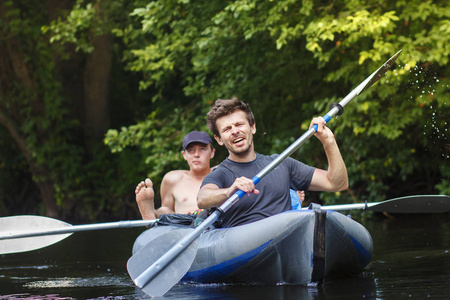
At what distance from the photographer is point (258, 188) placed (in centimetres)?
429

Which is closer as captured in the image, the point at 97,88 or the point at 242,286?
the point at 242,286

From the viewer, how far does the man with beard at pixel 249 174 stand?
4.23 metres

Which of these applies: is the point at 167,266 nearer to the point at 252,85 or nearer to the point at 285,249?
the point at 285,249

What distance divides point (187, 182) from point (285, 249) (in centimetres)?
188

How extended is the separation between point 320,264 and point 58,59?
9861 mm

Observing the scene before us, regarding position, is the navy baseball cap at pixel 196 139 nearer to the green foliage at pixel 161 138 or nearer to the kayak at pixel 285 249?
the kayak at pixel 285 249

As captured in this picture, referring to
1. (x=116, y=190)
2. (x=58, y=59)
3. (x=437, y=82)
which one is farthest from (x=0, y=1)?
(x=437, y=82)

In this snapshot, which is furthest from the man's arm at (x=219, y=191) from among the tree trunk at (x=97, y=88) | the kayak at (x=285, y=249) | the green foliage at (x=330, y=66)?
the tree trunk at (x=97, y=88)

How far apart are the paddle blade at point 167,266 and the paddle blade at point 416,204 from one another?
130cm

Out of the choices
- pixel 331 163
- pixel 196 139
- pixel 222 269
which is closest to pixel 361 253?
pixel 331 163

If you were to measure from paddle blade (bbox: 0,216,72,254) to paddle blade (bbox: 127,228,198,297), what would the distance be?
63.8 inches

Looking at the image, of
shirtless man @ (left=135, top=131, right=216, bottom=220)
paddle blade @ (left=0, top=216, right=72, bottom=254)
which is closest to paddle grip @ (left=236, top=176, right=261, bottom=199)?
shirtless man @ (left=135, top=131, right=216, bottom=220)

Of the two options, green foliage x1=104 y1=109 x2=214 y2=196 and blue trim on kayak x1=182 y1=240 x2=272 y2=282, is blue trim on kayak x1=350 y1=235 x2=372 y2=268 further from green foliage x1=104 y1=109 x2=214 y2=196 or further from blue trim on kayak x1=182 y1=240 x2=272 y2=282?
green foliage x1=104 y1=109 x2=214 y2=196

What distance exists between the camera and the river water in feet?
12.9
